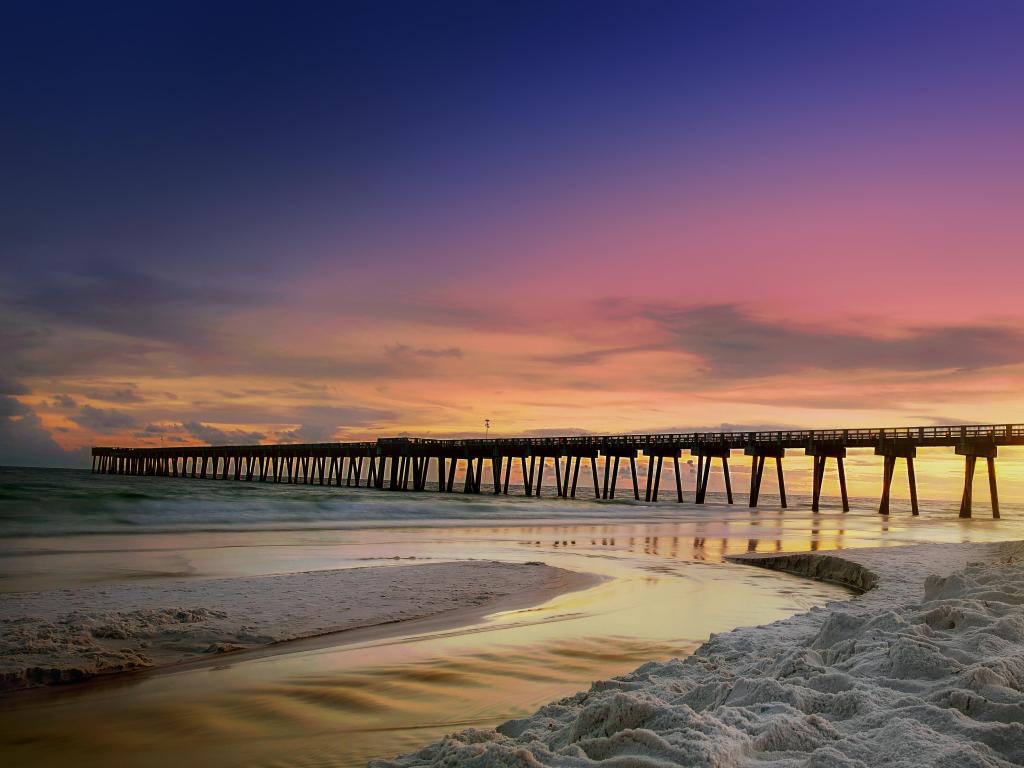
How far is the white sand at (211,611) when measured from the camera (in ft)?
22.8

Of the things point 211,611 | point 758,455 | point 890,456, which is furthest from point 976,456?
point 211,611

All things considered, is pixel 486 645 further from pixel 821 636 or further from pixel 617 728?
pixel 617 728

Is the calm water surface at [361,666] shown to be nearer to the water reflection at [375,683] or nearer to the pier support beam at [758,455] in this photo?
the water reflection at [375,683]

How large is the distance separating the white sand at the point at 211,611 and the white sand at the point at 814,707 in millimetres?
4131

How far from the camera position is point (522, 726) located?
4.44 meters

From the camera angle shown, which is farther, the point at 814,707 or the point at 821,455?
Answer: the point at 821,455

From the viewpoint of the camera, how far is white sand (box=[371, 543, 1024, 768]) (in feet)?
11.2

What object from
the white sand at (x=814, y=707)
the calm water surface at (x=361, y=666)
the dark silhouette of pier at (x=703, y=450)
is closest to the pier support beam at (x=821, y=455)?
the dark silhouette of pier at (x=703, y=450)

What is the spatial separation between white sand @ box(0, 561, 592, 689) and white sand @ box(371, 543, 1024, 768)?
13.6 feet

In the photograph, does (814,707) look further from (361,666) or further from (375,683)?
(361,666)

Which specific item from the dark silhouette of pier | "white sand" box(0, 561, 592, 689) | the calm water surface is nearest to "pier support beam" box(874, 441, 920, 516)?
the dark silhouette of pier

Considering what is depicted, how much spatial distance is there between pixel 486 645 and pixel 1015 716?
4.87 meters

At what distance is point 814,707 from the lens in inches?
162

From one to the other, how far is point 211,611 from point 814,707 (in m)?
7.28
